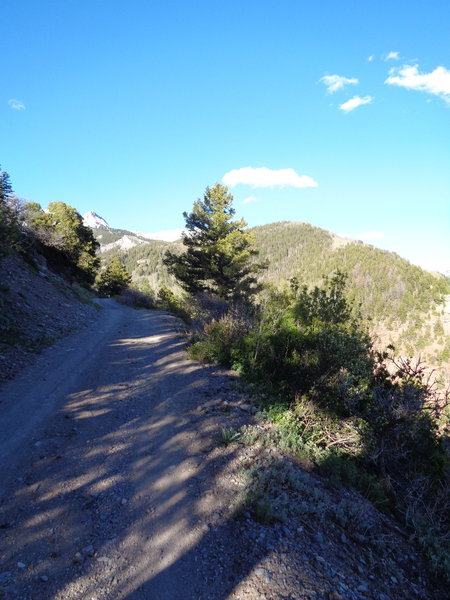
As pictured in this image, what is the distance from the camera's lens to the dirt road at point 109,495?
8.58 ft

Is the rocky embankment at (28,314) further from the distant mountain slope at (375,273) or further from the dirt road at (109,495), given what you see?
the distant mountain slope at (375,273)

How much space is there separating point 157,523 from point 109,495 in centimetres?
72

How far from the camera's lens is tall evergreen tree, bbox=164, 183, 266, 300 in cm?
2252

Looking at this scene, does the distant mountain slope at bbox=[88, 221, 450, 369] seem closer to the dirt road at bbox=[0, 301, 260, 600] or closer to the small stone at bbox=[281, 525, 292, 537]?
the dirt road at bbox=[0, 301, 260, 600]

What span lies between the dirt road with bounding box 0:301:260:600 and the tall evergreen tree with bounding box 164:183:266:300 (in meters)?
16.3

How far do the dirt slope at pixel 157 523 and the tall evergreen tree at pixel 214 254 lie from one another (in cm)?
1728

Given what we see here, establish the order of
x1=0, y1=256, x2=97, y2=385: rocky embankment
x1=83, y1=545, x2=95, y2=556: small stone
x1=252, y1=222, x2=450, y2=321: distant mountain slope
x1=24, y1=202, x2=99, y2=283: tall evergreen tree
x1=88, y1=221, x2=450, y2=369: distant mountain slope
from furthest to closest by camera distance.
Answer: x1=252, y1=222, x2=450, y2=321: distant mountain slope < x1=88, y1=221, x2=450, y2=369: distant mountain slope < x1=24, y1=202, x2=99, y2=283: tall evergreen tree < x1=0, y1=256, x2=97, y2=385: rocky embankment < x1=83, y1=545, x2=95, y2=556: small stone

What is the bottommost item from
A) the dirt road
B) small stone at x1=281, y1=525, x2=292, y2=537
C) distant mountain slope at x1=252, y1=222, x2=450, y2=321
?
the dirt road

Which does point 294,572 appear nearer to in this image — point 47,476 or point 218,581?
point 218,581

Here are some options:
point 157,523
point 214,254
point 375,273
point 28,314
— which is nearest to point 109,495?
point 157,523

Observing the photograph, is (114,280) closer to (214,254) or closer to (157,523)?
(214,254)

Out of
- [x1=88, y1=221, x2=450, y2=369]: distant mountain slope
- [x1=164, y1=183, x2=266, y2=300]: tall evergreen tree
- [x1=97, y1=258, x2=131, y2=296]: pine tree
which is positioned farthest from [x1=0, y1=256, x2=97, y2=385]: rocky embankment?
[x1=88, y1=221, x2=450, y2=369]: distant mountain slope

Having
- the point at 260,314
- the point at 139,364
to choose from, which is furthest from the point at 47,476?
the point at 260,314

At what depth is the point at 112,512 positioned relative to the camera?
332 centimetres
